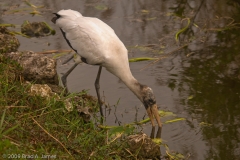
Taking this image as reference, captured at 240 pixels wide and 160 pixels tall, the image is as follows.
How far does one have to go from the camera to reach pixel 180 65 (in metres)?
7.46

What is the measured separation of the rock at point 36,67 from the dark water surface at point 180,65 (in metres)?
0.41

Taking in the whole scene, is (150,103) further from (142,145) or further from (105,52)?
(142,145)

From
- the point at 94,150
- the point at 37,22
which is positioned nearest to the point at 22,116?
the point at 94,150

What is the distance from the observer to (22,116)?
516cm

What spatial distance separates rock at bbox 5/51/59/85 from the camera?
6.46 m

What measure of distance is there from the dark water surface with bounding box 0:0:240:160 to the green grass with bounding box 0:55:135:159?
74 cm

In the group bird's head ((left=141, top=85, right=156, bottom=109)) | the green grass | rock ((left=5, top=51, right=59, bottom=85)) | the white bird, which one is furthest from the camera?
rock ((left=5, top=51, right=59, bottom=85))

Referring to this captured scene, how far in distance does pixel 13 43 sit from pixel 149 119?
2.52m

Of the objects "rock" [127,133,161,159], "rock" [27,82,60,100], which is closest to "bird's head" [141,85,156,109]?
"rock" [127,133,161,159]

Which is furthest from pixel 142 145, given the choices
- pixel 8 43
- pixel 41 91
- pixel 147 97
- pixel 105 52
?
pixel 8 43

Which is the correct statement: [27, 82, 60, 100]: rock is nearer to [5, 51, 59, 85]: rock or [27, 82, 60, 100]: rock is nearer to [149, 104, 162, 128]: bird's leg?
[5, 51, 59, 85]: rock

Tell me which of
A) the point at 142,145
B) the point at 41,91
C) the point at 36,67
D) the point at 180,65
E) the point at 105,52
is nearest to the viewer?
the point at 142,145

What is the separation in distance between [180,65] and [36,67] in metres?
2.01

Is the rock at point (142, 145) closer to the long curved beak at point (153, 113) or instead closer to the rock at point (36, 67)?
the long curved beak at point (153, 113)
